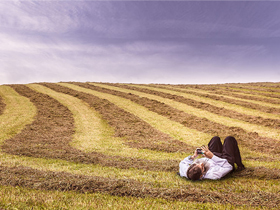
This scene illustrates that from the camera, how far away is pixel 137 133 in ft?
51.3

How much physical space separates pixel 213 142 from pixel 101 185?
4698 millimetres

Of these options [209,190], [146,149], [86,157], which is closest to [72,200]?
[209,190]

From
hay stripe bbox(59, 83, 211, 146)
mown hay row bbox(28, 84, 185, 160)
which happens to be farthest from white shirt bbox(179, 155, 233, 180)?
hay stripe bbox(59, 83, 211, 146)

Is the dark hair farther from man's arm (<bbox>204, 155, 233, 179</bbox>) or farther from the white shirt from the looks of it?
man's arm (<bbox>204, 155, 233, 179</bbox>)

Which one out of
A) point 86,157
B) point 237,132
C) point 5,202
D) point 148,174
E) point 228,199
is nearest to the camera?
point 5,202

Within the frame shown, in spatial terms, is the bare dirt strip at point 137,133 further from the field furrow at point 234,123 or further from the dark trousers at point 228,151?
the field furrow at point 234,123

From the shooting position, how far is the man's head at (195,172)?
6277mm

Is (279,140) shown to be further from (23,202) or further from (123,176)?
(23,202)

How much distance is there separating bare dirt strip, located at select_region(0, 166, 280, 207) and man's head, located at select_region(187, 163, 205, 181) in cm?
48

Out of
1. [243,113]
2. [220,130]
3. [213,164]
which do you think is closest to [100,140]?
[213,164]

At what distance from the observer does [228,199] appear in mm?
5188

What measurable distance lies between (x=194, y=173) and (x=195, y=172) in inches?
2.2

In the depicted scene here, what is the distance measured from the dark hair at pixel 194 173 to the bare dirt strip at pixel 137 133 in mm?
4883

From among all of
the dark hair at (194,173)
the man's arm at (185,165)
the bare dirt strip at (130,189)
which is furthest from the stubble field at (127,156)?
the man's arm at (185,165)
